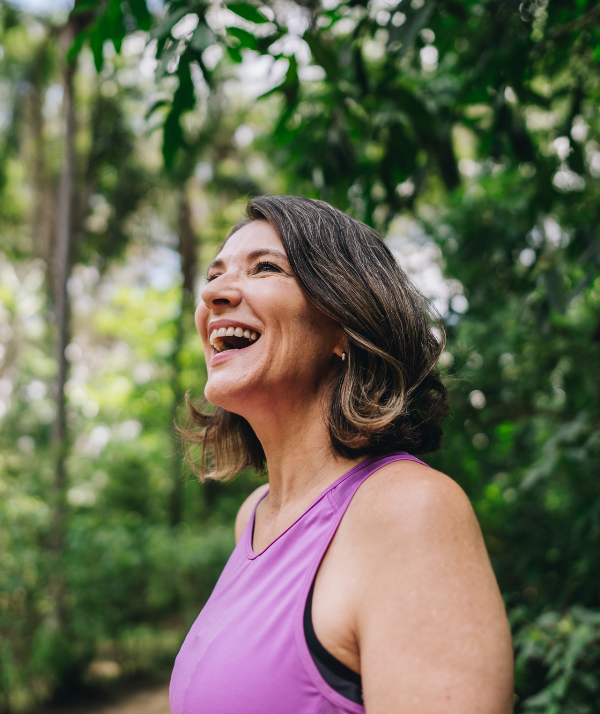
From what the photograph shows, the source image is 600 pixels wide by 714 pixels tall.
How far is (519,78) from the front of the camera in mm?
1999

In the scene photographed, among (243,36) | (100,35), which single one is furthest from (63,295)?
(243,36)

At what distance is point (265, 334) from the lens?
1330mm

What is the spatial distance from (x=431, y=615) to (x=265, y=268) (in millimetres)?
859

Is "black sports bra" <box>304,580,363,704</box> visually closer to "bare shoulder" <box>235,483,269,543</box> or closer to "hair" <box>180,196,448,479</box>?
"hair" <box>180,196,448,479</box>

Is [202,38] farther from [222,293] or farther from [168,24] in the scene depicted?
[222,293]

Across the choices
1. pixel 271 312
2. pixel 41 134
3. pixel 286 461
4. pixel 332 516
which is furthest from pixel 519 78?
pixel 41 134

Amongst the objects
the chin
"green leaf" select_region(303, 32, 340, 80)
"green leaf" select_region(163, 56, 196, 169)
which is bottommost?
the chin

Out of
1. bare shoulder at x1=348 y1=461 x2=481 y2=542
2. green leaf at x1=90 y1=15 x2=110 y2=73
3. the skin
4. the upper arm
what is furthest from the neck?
green leaf at x1=90 y1=15 x2=110 y2=73

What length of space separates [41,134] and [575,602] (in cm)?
951

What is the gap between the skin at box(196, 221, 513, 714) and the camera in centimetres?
82

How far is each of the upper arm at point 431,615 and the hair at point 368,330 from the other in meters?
0.29

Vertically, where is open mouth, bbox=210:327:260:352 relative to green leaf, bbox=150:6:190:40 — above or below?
below

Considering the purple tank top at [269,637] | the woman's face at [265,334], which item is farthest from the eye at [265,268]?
the purple tank top at [269,637]

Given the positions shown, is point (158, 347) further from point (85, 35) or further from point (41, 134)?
point (85, 35)
